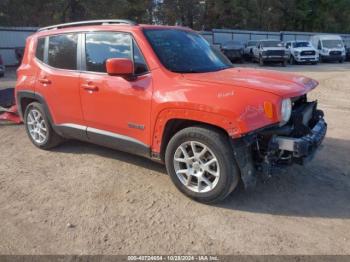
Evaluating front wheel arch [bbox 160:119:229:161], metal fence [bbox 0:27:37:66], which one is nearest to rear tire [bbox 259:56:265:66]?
metal fence [bbox 0:27:37:66]

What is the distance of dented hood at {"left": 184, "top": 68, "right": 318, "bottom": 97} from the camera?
4113 millimetres

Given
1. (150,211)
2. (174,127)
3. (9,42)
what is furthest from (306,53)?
(150,211)

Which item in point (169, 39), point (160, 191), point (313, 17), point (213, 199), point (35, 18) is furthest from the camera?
point (313, 17)

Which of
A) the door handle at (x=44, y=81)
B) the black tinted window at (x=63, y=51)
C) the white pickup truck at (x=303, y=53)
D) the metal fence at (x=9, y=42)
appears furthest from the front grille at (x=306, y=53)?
the door handle at (x=44, y=81)

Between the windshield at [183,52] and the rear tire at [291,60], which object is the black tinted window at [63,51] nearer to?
the windshield at [183,52]

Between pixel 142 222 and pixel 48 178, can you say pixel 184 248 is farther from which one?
pixel 48 178

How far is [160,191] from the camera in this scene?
476cm

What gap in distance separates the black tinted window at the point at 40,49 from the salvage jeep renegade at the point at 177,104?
9 cm

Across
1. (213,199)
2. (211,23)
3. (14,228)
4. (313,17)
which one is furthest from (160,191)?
(313,17)

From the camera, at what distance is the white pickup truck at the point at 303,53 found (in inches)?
1144

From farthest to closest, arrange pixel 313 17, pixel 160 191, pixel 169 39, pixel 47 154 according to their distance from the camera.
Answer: pixel 313 17, pixel 47 154, pixel 169 39, pixel 160 191

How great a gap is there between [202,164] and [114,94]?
1.46 meters

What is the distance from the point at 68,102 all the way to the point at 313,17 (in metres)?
58.1

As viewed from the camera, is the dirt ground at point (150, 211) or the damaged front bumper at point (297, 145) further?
the damaged front bumper at point (297, 145)
